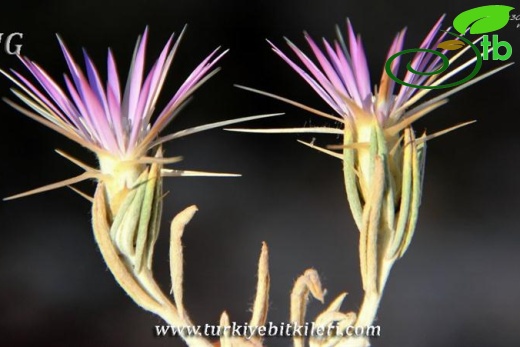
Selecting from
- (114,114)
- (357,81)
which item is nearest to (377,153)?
(357,81)

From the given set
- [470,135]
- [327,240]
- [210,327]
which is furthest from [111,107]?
[470,135]

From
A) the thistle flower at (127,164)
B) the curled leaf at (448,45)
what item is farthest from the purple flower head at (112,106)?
the curled leaf at (448,45)

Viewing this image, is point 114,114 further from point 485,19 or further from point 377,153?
point 485,19

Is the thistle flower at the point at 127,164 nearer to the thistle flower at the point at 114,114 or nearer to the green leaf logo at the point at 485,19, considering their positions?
the thistle flower at the point at 114,114

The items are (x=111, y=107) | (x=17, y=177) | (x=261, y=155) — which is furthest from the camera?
(x=261, y=155)

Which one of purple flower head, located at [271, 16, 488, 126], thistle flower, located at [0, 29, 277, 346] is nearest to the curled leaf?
purple flower head, located at [271, 16, 488, 126]

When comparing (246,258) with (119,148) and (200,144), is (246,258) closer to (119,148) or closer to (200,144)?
(200,144)
